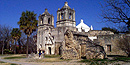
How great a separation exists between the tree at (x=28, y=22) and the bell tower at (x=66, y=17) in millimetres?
6743

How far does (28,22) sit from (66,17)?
8.80 m

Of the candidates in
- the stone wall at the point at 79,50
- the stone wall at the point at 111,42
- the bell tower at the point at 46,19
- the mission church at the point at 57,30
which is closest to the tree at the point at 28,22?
the mission church at the point at 57,30

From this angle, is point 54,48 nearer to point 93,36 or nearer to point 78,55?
point 93,36

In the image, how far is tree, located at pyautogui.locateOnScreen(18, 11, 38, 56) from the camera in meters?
27.0

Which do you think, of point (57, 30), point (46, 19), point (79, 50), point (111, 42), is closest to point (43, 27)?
point (46, 19)

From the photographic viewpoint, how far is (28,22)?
88.7 ft

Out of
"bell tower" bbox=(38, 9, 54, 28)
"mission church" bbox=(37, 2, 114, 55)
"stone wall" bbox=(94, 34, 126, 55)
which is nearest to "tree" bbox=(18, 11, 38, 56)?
"mission church" bbox=(37, 2, 114, 55)

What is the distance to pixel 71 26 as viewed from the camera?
3184 centimetres

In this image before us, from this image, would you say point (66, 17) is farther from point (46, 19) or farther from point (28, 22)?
point (28, 22)

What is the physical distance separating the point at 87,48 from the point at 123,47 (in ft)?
20.4

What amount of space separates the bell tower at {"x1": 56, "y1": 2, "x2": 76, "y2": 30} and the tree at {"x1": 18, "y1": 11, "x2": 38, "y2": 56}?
6.74 m

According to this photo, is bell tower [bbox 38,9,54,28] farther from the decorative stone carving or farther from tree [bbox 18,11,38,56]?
the decorative stone carving

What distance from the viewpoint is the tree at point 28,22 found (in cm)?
2702

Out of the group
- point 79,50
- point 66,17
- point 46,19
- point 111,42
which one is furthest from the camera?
point 46,19
